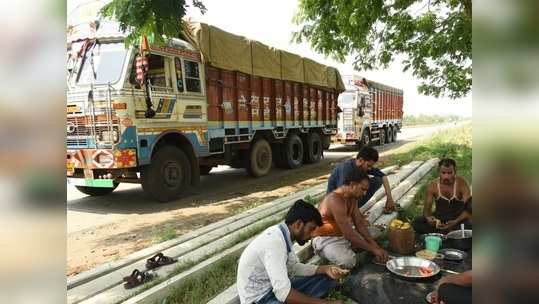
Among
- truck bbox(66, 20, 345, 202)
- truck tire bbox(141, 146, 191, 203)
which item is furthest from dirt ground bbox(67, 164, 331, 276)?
truck bbox(66, 20, 345, 202)

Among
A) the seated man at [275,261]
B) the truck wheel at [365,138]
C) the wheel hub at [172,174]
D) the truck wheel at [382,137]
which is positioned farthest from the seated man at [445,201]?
the truck wheel at [382,137]

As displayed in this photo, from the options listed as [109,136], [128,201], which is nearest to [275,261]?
[109,136]

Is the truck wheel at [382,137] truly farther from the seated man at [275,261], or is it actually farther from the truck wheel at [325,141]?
the seated man at [275,261]

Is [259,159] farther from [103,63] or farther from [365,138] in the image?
[365,138]

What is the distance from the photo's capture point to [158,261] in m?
3.74

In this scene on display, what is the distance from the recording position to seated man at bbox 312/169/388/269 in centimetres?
370

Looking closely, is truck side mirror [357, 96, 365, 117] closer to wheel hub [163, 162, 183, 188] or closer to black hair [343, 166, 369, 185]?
wheel hub [163, 162, 183, 188]

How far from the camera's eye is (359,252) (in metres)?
4.03

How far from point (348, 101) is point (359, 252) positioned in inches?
479

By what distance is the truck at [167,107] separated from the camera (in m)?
6.19

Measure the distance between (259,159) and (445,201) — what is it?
218 inches

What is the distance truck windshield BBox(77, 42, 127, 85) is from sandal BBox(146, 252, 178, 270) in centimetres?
345

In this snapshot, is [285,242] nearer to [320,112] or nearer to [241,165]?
[241,165]

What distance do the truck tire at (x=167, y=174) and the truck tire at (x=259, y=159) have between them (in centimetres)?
233
